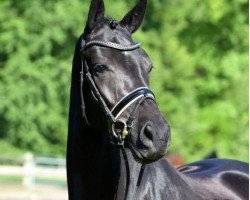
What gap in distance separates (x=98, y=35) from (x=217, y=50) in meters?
16.1

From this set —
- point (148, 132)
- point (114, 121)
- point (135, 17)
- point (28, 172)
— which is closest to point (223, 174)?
point (135, 17)

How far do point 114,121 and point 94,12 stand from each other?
80cm

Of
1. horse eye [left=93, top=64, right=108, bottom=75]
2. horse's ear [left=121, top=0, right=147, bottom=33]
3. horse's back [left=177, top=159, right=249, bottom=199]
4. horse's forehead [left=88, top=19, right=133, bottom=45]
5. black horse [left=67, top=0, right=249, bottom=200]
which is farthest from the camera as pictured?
horse's back [left=177, top=159, right=249, bottom=199]

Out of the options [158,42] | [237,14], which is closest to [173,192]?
[237,14]

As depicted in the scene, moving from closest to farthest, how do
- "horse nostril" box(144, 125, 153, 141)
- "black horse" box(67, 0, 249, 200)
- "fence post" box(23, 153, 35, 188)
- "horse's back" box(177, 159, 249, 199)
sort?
"horse nostril" box(144, 125, 153, 141) < "black horse" box(67, 0, 249, 200) < "horse's back" box(177, 159, 249, 199) < "fence post" box(23, 153, 35, 188)

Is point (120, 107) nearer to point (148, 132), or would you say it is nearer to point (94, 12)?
point (148, 132)

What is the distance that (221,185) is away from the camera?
21.0ft

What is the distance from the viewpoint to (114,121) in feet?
15.6

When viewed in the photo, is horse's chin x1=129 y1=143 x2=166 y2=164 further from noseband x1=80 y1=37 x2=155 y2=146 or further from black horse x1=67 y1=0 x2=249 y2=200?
noseband x1=80 y1=37 x2=155 y2=146

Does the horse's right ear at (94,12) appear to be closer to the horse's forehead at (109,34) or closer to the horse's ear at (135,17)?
the horse's forehead at (109,34)

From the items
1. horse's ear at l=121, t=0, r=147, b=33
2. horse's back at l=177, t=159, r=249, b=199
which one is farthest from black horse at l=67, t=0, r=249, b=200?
horse's back at l=177, t=159, r=249, b=199

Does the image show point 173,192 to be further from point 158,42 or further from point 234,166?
point 158,42

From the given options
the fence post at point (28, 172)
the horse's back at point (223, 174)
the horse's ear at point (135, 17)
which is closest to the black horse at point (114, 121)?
the horse's ear at point (135, 17)

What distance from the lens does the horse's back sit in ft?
21.1
